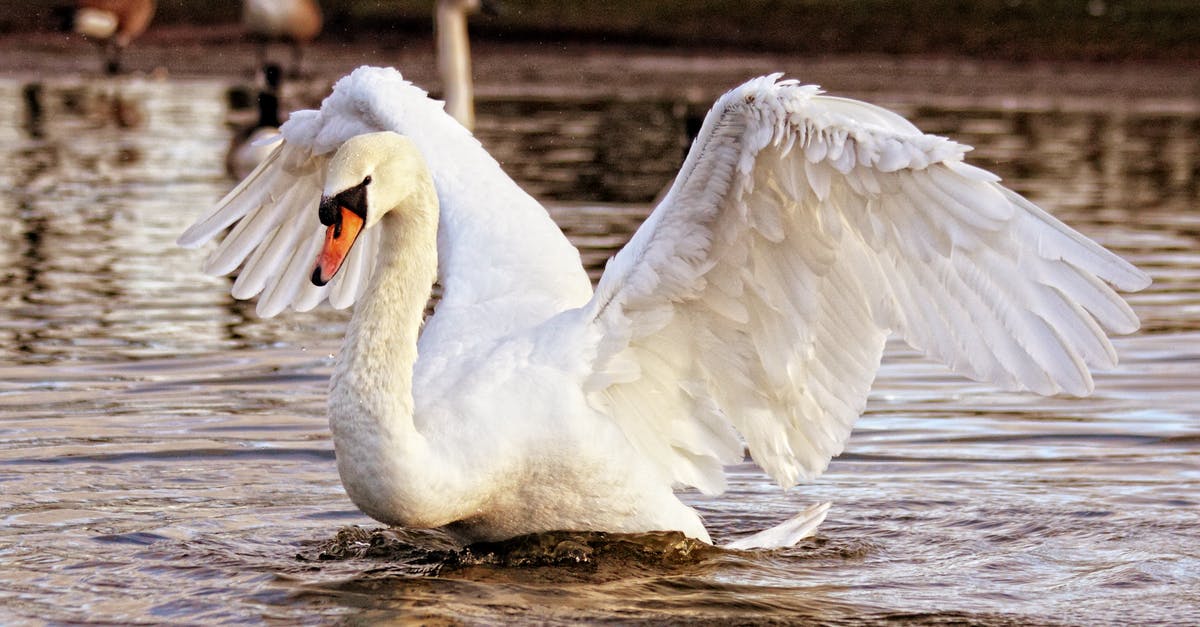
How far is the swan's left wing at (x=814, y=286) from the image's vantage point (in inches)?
233

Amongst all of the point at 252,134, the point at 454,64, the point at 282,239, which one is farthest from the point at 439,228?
the point at 252,134

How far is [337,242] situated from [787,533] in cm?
199

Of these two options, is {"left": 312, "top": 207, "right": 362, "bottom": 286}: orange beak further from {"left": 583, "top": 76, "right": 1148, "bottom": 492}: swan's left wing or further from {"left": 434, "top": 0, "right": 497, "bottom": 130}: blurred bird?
{"left": 434, "top": 0, "right": 497, "bottom": 130}: blurred bird

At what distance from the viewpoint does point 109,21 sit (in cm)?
2433

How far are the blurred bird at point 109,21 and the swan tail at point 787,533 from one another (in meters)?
17.9

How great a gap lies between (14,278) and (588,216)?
171 inches

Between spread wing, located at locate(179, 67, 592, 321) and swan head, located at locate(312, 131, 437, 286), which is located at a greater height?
swan head, located at locate(312, 131, 437, 286)

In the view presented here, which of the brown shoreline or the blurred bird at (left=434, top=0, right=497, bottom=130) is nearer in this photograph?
the blurred bird at (left=434, top=0, right=497, bottom=130)

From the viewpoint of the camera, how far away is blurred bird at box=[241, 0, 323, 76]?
2344 cm

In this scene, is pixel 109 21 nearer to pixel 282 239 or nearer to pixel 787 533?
pixel 282 239

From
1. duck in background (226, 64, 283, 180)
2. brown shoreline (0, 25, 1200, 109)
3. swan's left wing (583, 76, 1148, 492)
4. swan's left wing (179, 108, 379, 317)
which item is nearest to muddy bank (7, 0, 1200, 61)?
brown shoreline (0, 25, 1200, 109)

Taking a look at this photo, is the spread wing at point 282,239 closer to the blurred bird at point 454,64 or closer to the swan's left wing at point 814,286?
the swan's left wing at point 814,286

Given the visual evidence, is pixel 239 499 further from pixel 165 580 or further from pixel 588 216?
pixel 588 216

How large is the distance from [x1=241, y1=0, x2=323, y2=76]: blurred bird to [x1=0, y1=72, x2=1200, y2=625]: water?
33.0 feet
